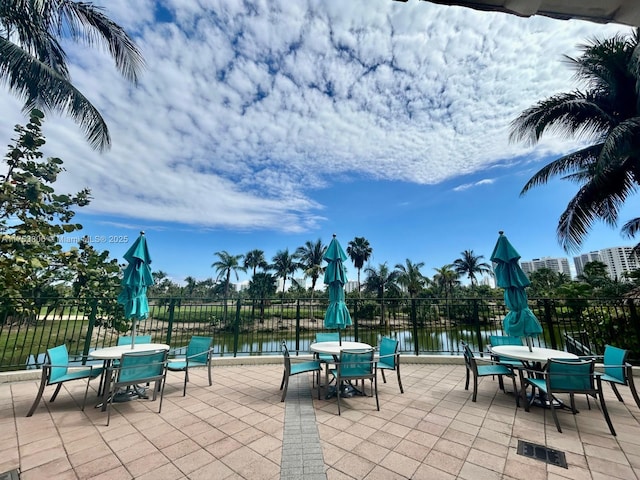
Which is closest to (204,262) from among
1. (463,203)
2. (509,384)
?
(463,203)

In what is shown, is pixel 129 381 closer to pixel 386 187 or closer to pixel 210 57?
pixel 210 57

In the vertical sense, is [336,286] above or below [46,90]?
below

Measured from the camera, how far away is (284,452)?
2.59 meters

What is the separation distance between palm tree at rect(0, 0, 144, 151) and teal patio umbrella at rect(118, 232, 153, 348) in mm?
4383

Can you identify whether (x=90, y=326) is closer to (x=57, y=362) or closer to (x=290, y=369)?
(x=57, y=362)

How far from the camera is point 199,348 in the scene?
4.84 meters

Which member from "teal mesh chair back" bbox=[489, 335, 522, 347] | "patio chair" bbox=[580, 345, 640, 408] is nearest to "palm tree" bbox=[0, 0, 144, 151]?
"teal mesh chair back" bbox=[489, 335, 522, 347]

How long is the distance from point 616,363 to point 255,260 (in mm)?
39665

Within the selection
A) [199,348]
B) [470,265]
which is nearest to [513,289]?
[199,348]

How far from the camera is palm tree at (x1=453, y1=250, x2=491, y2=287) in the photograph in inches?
1569

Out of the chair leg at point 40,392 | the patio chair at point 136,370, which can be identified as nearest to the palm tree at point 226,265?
the chair leg at point 40,392

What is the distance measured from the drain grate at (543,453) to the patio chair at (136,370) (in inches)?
162

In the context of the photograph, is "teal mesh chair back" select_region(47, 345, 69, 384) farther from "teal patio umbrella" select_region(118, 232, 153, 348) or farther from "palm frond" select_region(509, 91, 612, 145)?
"palm frond" select_region(509, 91, 612, 145)

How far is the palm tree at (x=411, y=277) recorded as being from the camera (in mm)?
30625
